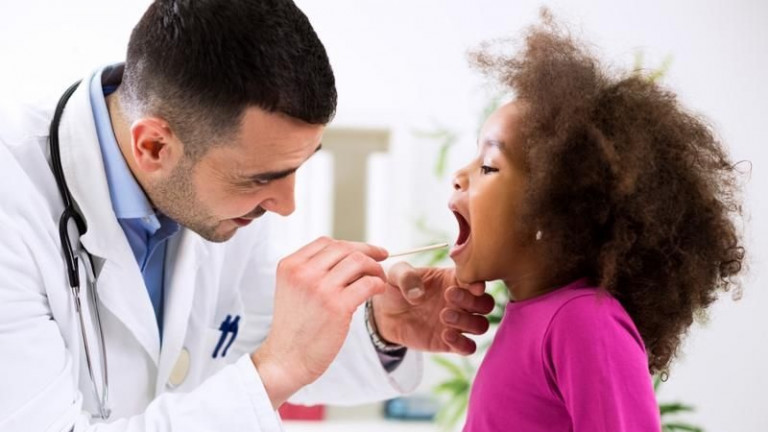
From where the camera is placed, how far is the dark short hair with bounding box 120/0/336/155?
3.81ft

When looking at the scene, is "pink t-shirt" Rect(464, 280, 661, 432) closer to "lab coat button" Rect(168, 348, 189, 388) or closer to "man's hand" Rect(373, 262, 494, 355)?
"man's hand" Rect(373, 262, 494, 355)

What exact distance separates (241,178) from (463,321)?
41 cm

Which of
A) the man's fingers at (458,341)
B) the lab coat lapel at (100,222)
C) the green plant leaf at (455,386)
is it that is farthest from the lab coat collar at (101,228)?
the green plant leaf at (455,386)

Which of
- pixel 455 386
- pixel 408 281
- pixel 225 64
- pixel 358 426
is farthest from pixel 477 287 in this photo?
pixel 358 426

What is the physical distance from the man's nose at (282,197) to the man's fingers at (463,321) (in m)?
0.30

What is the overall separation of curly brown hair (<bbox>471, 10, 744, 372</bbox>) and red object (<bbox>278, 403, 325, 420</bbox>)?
1.53 meters

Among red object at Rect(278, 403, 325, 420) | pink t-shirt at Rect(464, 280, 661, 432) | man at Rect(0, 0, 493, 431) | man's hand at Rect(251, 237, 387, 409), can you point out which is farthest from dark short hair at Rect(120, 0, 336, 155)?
red object at Rect(278, 403, 325, 420)

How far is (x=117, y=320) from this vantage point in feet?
4.39

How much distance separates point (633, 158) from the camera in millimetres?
1010

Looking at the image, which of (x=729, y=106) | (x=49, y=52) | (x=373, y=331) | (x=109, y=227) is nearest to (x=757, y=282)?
(x=729, y=106)

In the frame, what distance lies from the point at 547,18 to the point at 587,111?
8.6 inches

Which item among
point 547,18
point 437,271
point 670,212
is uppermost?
point 547,18

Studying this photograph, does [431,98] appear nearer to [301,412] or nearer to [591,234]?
[301,412]

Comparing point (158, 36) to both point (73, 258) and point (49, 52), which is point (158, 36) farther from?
point (49, 52)
